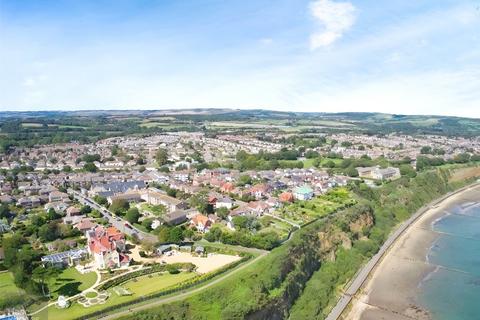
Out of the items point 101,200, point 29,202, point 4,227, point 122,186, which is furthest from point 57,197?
point 4,227

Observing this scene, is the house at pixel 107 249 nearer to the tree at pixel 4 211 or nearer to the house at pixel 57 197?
the tree at pixel 4 211

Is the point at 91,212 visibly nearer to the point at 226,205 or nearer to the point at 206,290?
the point at 226,205

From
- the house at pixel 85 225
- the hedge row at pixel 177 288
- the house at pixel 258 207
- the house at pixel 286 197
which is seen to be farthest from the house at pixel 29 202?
the hedge row at pixel 177 288

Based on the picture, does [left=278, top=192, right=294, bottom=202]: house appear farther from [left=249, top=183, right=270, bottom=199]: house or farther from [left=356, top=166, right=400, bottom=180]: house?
[left=356, top=166, right=400, bottom=180]: house

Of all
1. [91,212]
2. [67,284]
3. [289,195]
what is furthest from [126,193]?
[67,284]

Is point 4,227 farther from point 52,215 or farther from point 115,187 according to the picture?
point 115,187
